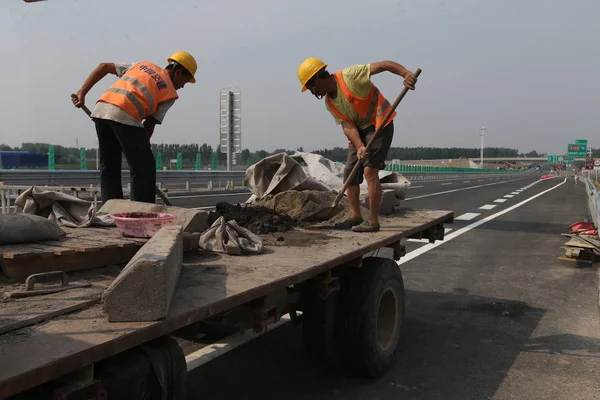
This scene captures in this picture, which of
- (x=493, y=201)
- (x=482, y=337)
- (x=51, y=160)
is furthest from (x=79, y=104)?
(x=493, y=201)

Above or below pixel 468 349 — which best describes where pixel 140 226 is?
above

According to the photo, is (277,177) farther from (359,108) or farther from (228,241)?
(228,241)

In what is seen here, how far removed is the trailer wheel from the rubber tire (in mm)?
69

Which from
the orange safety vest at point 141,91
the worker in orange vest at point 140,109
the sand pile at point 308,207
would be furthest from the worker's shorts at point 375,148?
the orange safety vest at point 141,91

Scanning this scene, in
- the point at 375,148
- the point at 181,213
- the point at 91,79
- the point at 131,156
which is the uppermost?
the point at 91,79

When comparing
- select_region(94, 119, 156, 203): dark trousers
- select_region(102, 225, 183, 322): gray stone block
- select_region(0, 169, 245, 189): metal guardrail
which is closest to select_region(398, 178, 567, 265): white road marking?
select_region(94, 119, 156, 203): dark trousers

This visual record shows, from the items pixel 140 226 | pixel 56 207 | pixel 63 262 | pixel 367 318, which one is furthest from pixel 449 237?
pixel 63 262

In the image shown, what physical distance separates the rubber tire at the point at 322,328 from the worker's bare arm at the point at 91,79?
297 centimetres

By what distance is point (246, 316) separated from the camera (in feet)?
9.10

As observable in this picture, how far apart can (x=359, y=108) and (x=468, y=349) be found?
2520 millimetres

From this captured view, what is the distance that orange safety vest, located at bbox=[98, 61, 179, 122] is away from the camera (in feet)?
13.9

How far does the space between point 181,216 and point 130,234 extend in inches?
17.9

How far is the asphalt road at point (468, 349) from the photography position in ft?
12.8

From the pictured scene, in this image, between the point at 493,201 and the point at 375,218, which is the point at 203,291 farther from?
the point at 493,201
